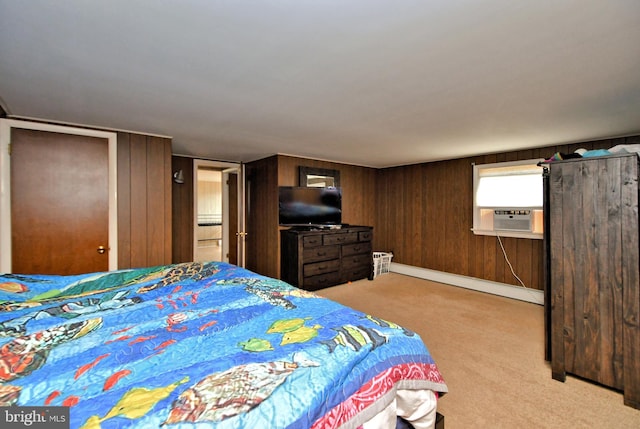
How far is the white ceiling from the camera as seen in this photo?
49.0 inches

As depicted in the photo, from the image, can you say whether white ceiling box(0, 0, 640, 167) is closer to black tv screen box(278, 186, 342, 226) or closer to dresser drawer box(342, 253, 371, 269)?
black tv screen box(278, 186, 342, 226)

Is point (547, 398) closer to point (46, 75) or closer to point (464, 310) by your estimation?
point (464, 310)

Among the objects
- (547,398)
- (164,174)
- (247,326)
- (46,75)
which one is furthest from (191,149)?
(547,398)

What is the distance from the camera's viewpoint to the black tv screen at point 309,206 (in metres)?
4.64

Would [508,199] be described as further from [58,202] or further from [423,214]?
[58,202]


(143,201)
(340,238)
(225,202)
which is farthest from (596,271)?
(225,202)

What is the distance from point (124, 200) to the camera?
316 centimetres

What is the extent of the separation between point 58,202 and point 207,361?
9.67 feet

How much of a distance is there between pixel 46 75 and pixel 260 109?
1470 millimetres

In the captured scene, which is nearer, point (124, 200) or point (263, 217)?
point (124, 200)

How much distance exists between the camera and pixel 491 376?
227 centimetres

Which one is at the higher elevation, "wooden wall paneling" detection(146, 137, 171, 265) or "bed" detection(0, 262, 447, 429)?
"wooden wall paneling" detection(146, 137, 171, 265)

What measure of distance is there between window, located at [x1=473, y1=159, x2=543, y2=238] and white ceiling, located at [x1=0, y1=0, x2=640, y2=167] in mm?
1118

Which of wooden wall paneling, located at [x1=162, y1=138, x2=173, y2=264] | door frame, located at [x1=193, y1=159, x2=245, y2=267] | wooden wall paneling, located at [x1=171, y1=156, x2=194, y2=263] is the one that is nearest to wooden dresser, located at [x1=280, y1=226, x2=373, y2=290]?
door frame, located at [x1=193, y1=159, x2=245, y2=267]
